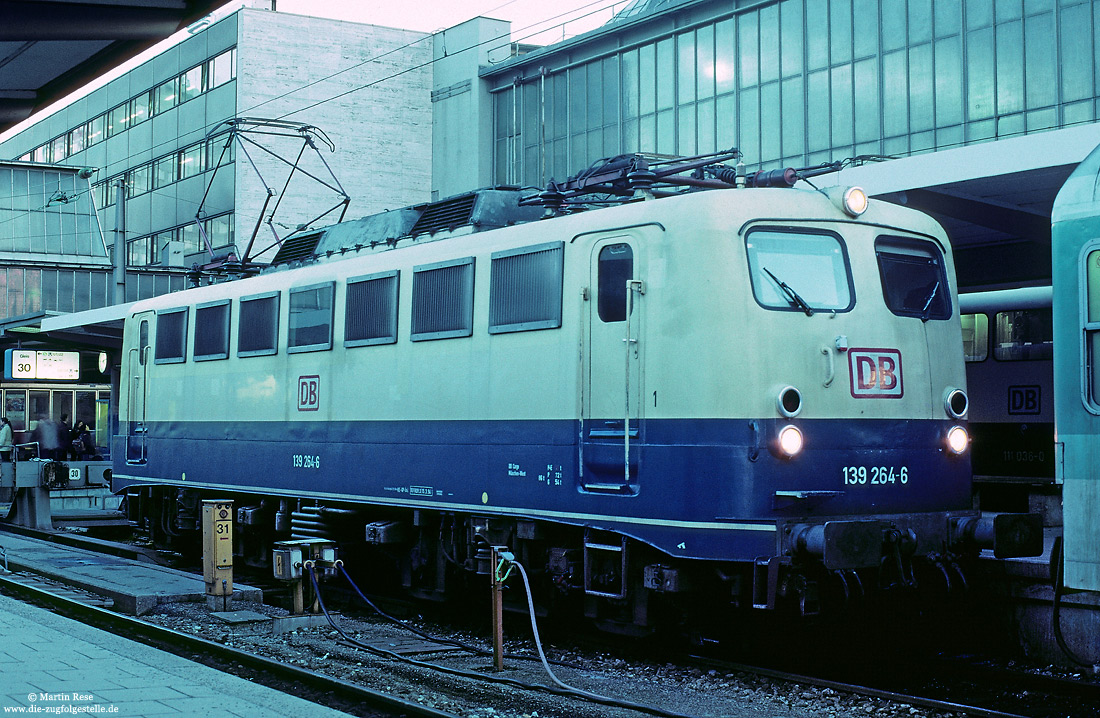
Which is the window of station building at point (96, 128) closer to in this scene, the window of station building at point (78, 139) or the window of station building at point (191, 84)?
the window of station building at point (78, 139)

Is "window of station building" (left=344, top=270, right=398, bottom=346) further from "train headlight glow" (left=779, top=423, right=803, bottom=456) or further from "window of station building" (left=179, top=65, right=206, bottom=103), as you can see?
"window of station building" (left=179, top=65, right=206, bottom=103)

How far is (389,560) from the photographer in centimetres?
1377

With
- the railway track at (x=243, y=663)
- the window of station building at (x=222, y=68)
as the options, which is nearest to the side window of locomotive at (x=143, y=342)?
the railway track at (x=243, y=663)

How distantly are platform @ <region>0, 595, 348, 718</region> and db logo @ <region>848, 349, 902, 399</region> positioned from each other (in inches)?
181

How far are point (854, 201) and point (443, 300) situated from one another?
12.6 ft

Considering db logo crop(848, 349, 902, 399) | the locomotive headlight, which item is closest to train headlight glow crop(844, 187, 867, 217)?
db logo crop(848, 349, 902, 399)

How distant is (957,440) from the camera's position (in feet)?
33.2

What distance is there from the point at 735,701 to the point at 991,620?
3416mm

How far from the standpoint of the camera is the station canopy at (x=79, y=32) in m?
7.41

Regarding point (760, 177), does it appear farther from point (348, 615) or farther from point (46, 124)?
point (46, 124)

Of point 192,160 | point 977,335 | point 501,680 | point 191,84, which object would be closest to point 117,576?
point 501,680

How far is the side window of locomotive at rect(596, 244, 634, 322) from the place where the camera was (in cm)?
986

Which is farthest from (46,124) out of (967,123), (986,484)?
(986,484)

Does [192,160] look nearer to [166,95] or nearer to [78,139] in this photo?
[166,95]
